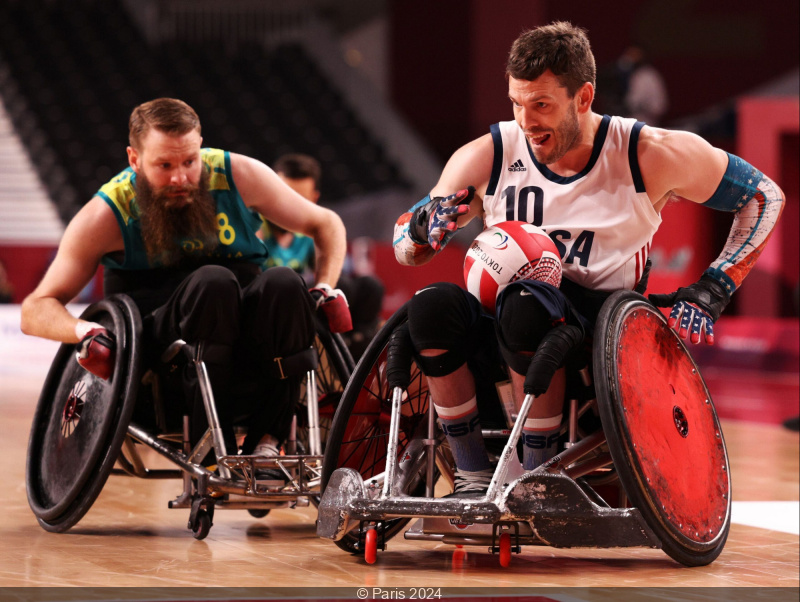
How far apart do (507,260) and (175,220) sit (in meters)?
1.30

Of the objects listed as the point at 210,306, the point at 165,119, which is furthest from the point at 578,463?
the point at 165,119

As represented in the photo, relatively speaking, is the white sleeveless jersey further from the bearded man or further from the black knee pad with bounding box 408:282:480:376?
the bearded man

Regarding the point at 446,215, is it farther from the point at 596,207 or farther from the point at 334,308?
the point at 334,308

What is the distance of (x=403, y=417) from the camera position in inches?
132

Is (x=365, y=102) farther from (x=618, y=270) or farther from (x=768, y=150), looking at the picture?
(x=618, y=270)

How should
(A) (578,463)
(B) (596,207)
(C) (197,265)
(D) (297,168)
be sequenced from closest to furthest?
1. (A) (578,463)
2. (B) (596,207)
3. (C) (197,265)
4. (D) (297,168)

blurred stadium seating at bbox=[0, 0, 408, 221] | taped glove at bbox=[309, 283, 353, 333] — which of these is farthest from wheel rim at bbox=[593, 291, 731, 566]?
blurred stadium seating at bbox=[0, 0, 408, 221]

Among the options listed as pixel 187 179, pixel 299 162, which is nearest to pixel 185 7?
pixel 299 162

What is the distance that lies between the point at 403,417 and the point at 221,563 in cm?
67

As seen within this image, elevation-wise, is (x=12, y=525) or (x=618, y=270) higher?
(x=618, y=270)

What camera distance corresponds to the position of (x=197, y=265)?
154 inches

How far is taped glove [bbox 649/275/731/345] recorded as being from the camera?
3.07m

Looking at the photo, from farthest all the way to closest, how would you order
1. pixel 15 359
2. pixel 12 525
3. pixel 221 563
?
pixel 15 359 < pixel 12 525 < pixel 221 563

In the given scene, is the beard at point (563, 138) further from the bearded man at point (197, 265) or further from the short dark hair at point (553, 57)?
the bearded man at point (197, 265)
